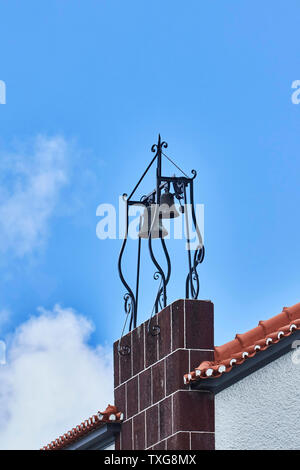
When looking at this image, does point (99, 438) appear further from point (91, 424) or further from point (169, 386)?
point (169, 386)

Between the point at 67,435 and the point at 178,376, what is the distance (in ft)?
10.5

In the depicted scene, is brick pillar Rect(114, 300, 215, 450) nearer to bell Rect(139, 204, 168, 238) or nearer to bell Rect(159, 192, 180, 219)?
bell Rect(139, 204, 168, 238)

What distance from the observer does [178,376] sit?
1438 centimetres

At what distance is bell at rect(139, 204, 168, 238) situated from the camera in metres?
16.0

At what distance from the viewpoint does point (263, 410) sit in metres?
13.3

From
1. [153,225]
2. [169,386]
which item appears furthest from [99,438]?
[153,225]

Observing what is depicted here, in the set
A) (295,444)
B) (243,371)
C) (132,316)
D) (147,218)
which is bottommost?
(295,444)

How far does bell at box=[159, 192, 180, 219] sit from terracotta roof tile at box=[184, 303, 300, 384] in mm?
2125

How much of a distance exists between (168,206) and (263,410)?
351cm

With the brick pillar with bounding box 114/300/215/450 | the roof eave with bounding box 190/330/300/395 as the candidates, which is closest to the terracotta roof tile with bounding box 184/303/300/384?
the roof eave with bounding box 190/330/300/395

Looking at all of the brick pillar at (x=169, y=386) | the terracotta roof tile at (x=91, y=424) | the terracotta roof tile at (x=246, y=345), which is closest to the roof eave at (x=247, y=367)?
the terracotta roof tile at (x=246, y=345)

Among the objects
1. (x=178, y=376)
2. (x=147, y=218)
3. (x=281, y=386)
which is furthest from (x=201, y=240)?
(x=281, y=386)
